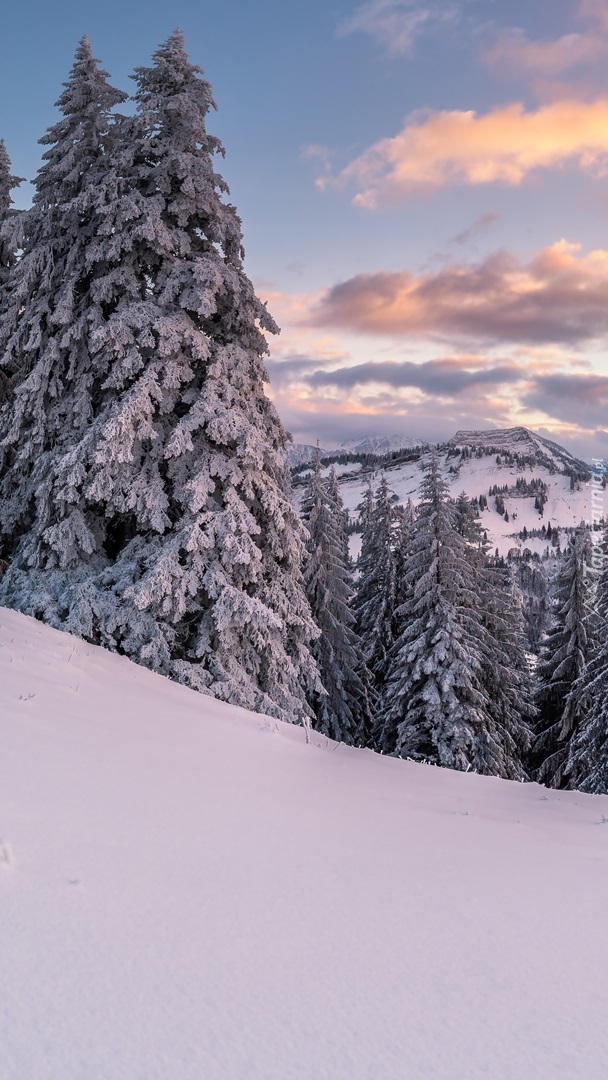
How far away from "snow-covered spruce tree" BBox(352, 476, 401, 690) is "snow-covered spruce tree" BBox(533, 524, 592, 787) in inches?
318

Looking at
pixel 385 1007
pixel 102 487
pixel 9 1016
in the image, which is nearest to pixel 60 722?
pixel 9 1016

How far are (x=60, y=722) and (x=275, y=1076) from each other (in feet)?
13.9

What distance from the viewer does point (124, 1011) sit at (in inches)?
94.4

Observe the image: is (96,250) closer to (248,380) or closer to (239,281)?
(239,281)

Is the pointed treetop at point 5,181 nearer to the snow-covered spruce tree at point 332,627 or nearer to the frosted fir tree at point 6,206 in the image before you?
the frosted fir tree at point 6,206

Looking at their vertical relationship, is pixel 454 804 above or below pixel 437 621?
below

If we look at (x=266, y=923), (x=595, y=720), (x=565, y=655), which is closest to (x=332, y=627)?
(x=595, y=720)

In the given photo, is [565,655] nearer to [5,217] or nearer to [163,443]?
[163,443]

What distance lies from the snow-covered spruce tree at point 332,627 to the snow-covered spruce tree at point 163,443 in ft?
36.9

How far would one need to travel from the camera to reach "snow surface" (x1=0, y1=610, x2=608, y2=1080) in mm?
2322

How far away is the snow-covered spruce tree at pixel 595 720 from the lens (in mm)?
20359

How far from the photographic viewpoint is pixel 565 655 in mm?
29562

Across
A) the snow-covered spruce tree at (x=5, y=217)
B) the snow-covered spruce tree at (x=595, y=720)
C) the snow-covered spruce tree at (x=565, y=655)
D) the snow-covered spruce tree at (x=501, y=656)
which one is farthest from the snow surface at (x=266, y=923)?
the snow-covered spruce tree at (x=565, y=655)

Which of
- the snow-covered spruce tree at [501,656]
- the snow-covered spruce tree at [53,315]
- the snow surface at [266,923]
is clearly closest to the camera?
the snow surface at [266,923]
